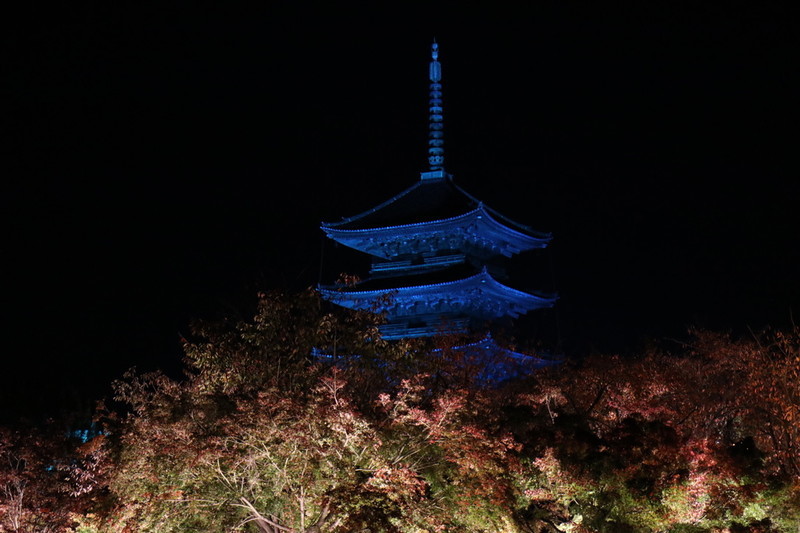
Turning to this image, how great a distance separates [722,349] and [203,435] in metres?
16.8

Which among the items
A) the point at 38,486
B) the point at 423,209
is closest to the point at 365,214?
the point at 423,209

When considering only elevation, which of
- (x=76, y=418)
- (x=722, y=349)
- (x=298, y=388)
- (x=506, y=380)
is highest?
(x=298, y=388)

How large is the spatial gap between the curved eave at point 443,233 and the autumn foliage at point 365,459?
613 inches

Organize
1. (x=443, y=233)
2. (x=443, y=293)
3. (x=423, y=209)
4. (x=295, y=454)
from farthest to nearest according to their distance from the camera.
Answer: (x=423, y=209) → (x=443, y=233) → (x=443, y=293) → (x=295, y=454)

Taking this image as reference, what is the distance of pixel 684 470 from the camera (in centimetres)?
1733

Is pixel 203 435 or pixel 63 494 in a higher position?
pixel 203 435

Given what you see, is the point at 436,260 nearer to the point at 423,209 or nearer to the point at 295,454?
the point at 423,209

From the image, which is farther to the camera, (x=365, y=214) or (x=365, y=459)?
→ (x=365, y=214)

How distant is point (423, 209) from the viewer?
1455 inches

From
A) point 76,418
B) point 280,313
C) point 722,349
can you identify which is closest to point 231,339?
point 280,313

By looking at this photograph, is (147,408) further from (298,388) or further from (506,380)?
(506,380)

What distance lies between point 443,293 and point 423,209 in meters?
3.50

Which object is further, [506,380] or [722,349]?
[506,380]

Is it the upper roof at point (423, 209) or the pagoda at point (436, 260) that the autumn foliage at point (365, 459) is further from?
the upper roof at point (423, 209)
